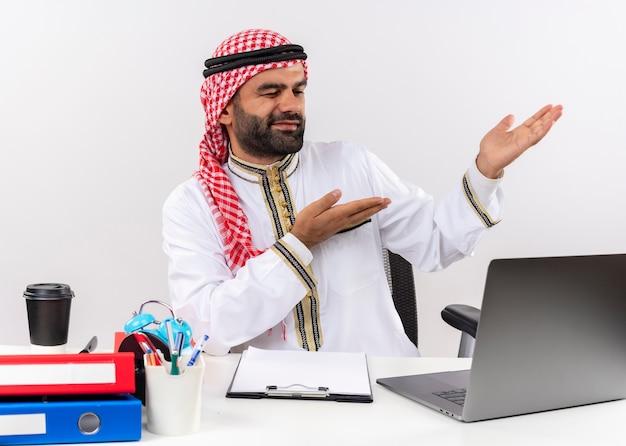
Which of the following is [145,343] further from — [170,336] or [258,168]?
[258,168]

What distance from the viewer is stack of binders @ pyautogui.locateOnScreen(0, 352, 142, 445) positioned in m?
1.19

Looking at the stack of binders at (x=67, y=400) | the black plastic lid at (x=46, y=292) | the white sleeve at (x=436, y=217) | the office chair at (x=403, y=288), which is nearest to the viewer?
the stack of binders at (x=67, y=400)

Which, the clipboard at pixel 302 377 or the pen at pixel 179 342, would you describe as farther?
the clipboard at pixel 302 377

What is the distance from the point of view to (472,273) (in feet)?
10.9

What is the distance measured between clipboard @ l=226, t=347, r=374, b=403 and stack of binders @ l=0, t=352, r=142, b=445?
298mm

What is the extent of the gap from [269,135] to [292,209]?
217mm

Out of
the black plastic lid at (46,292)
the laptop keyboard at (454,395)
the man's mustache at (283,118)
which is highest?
the man's mustache at (283,118)

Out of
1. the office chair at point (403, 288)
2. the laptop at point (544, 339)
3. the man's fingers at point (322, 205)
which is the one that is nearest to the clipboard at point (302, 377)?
the laptop at point (544, 339)

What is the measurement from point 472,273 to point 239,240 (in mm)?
1428

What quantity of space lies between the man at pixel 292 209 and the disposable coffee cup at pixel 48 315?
359 millimetres

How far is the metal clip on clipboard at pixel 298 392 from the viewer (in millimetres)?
1475

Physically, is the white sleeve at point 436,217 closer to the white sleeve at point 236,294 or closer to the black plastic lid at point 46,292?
the white sleeve at point 236,294

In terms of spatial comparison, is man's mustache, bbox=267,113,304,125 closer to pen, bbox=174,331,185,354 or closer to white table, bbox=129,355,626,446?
white table, bbox=129,355,626,446

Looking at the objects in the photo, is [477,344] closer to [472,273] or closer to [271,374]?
[271,374]
